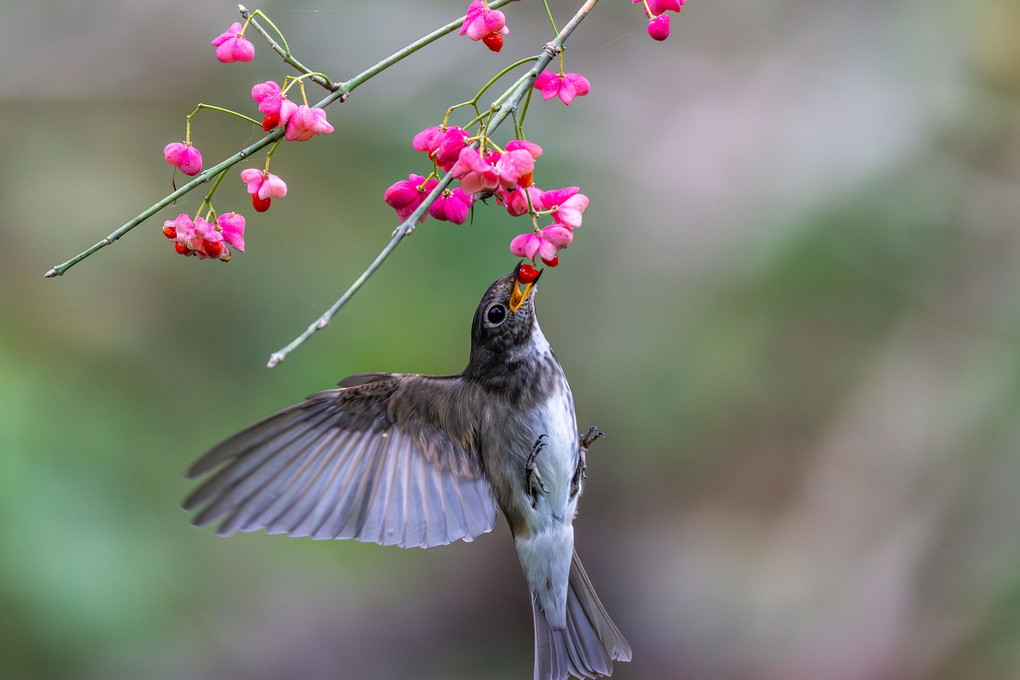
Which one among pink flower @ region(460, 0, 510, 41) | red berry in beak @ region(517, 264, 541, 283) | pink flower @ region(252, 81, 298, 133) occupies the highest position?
pink flower @ region(460, 0, 510, 41)

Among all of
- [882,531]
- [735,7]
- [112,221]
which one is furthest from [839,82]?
[112,221]

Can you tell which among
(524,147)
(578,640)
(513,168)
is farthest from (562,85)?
(578,640)

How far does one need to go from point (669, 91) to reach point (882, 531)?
3.33 metres

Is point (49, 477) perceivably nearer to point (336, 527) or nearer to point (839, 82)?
point (336, 527)

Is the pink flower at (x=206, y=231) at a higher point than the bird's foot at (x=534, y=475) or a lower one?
higher

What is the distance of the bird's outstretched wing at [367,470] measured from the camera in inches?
108

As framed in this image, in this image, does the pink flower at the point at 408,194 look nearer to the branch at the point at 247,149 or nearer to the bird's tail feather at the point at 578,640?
the branch at the point at 247,149

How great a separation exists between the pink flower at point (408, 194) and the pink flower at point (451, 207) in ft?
0.14

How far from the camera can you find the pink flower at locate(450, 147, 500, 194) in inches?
73.5

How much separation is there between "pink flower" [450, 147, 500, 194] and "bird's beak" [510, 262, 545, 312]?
0.75 m

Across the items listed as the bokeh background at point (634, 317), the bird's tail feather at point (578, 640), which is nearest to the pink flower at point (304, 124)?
the bird's tail feather at point (578, 640)

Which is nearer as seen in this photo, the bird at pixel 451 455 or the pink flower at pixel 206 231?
the pink flower at pixel 206 231

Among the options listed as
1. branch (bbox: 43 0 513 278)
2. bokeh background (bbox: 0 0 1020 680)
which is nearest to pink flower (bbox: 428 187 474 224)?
branch (bbox: 43 0 513 278)

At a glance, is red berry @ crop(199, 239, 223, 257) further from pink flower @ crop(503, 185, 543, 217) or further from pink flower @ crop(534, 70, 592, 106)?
pink flower @ crop(534, 70, 592, 106)
